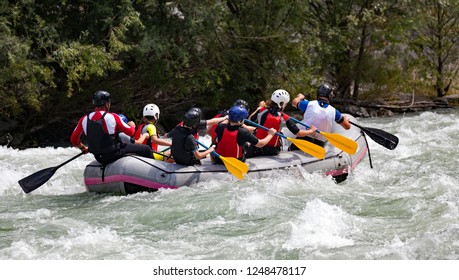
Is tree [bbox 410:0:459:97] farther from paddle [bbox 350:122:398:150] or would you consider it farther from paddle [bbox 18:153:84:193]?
paddle [bbox 18:153:84:193]

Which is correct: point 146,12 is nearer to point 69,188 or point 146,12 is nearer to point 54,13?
point 54,13

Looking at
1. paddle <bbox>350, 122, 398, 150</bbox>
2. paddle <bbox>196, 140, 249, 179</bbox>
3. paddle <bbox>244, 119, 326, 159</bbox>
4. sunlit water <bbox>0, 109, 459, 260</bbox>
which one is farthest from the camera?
paddle <bbox>350, 122, 398, 150</bbox>

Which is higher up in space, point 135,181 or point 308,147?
point 308,147

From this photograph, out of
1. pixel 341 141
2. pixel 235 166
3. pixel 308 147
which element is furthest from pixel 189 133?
pixel 341 141

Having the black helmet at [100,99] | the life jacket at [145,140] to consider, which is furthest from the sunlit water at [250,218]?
the black helmet at [100,99]

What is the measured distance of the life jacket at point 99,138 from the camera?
865cm

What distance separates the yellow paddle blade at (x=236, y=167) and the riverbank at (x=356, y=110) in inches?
258

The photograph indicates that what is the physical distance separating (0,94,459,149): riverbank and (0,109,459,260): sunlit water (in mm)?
4483

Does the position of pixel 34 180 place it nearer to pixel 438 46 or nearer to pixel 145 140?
pixel 145 140

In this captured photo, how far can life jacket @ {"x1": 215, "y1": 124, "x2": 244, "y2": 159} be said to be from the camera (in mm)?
8969

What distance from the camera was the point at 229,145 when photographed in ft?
29.5

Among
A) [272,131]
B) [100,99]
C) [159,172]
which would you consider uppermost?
[100,99]

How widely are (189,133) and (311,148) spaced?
1595mm

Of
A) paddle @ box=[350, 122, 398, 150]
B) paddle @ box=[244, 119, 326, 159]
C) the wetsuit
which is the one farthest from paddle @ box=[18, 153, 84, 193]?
paddle @ box=[350, 122, 398, 150]
